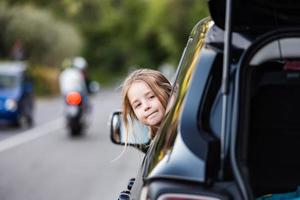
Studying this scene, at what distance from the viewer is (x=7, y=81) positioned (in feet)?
70.6

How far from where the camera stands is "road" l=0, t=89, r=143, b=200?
10.6m

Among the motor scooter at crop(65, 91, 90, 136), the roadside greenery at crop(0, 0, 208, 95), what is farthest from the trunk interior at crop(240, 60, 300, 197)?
the roadside greenery at crop(0, 0, 208, 95)

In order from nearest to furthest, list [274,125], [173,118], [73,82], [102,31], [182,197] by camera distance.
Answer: [182,197] < [173,118] < [274,125] < [73,82] < [102,31]

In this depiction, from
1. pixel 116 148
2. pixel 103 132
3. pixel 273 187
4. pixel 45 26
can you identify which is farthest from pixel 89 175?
pixel 45 26

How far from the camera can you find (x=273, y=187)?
10.8ft

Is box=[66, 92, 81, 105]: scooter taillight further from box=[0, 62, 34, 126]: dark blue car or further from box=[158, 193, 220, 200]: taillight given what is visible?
box=[158, 193, 220, 200]: taillight

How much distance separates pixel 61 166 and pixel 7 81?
28.5ft

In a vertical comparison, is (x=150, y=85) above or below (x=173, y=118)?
above

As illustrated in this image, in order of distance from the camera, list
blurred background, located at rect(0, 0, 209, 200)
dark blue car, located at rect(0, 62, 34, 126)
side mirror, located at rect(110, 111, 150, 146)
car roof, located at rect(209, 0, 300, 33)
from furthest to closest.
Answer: dark blue car, located at rect(0, 62, 34, 126) → blurred background, located at rect(0, 0, 209, 200) → side mirror, located at rect(110, 111, 150, 146) → car roof, located at rect(209, 0, 300, 33)

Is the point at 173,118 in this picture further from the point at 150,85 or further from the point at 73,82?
the point at 73,82

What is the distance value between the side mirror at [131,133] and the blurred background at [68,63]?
4.79ft

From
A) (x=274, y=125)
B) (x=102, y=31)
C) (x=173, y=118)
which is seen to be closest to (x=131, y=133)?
(x=274, y=125)

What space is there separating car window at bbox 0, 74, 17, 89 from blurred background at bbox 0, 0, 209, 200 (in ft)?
0.10

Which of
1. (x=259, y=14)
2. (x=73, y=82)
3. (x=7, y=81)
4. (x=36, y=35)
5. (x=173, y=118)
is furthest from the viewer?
(x=36, y=35)
